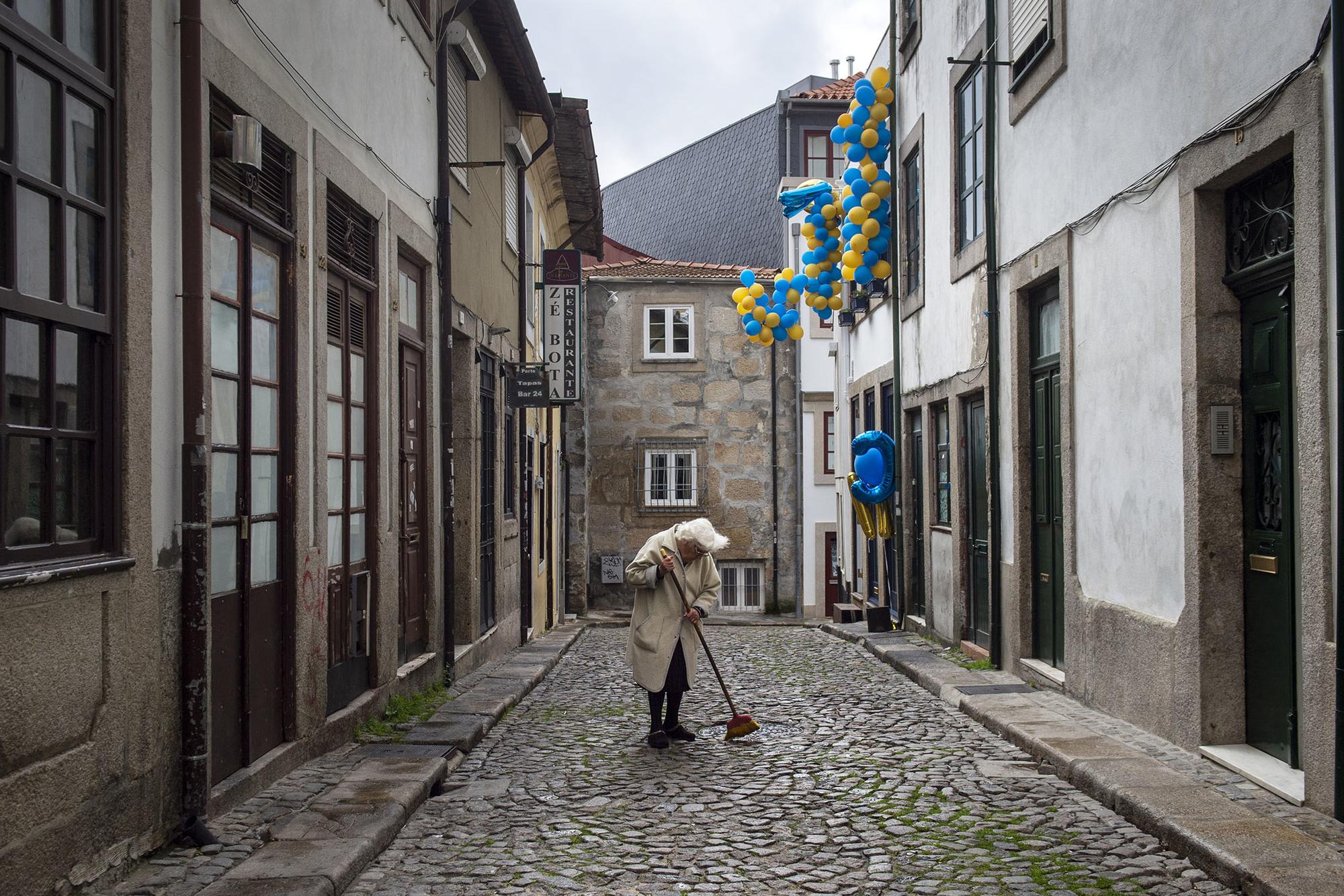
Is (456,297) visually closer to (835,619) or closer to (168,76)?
(168,76)

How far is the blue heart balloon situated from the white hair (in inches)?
272

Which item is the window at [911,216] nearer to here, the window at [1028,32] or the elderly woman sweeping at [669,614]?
the window at [1028,32]

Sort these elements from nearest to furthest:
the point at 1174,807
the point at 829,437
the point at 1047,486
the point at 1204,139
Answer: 1. the point at 1174,807
2. the point at 1204,139
3. the point at 1047,486
4. the point at 829,437

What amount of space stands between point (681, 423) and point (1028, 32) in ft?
53.1

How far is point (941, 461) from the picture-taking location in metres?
13.7

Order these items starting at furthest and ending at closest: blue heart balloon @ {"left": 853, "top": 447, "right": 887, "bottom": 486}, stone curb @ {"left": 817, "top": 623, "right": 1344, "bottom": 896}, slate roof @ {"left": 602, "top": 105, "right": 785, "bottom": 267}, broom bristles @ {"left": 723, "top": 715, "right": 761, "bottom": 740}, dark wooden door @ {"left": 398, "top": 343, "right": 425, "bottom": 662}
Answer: slate roof @ {"left": 602, "top": 105, "right": 785, "bottom": 267}
blue heart balloon @ {"left": 853, "top": 447, "right": 887, "bottom": 486}
dark wooden door @ {"left": 398, "top": 343, "right": 425, "bottom": 662}
broom bristles @ {"left": 723, "top": 715, "right": 761, "bottom": 740}
stone curb @ {"left": 817, "top": 623, "right": 1344, "bottom": 896}

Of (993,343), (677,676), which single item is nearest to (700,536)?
(677,676)

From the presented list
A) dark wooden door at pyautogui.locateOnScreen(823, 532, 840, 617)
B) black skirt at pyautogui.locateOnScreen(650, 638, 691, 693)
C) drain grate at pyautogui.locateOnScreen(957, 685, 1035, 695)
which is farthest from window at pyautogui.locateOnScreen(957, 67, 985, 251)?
dark wooden door at pyautogui.locateOnScreen(823, 532, 840, 617)

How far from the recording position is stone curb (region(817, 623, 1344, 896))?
4531 millimetres

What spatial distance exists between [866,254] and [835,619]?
5.20 m

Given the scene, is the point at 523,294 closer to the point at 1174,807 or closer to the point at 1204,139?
the point at 1204,139

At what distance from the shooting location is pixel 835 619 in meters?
17.7

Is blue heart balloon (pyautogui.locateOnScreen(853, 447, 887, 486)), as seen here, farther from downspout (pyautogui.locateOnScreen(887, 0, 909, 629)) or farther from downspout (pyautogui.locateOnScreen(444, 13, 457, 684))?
downspout (pyautogui.locateOnScreen(444, 13, 457, 684))

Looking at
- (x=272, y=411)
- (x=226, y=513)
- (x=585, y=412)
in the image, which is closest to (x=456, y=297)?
(x=272, y=411)
